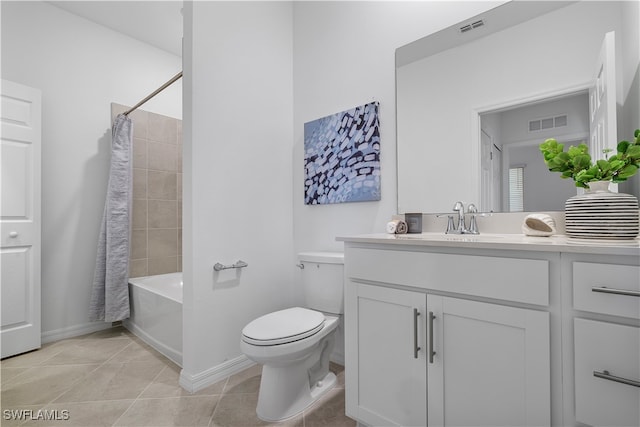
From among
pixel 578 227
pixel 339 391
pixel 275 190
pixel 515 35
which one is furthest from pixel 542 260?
pixel 275 190

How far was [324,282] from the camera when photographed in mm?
1777

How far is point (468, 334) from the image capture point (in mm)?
1033

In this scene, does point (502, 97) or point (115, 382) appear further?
point (115, 382)

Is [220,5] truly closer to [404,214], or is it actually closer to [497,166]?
[404,214]

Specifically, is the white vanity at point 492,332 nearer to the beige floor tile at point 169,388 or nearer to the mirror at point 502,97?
the mirror at point 502,97

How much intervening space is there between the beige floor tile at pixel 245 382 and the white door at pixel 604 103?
2028 millimetres

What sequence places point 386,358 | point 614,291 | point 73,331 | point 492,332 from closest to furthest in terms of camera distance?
1. point 614,291
2. point 492,332
3. point 386,358
4. point 73,331

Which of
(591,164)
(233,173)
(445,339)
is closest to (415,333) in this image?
(445,339)

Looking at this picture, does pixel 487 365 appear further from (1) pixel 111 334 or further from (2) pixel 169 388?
(1) pixel 111 334

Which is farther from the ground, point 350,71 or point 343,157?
point 350,71

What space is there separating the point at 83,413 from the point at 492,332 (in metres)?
1.92

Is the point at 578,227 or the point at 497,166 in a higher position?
the point at 497,166

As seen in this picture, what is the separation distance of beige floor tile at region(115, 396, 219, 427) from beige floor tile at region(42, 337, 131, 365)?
787 mm

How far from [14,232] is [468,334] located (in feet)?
9.46
